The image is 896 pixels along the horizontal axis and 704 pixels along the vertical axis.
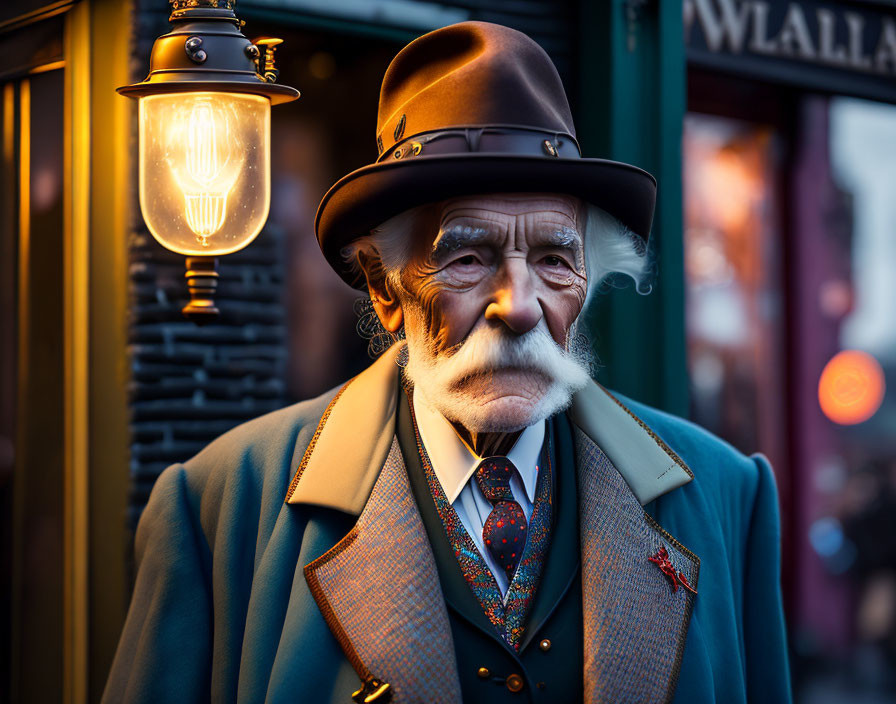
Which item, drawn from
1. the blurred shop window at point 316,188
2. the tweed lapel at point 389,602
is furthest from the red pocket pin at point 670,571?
the blurred shop window at point 316,188

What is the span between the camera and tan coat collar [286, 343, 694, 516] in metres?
2.13

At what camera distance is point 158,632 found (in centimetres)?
214

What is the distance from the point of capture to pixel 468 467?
85.6 inches

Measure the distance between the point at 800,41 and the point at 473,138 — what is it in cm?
304

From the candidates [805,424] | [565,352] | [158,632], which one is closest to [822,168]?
[805,424]

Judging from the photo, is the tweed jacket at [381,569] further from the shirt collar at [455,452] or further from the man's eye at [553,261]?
the man's eye at [553,261]

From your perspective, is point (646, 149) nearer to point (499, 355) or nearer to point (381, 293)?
point (381, 293)

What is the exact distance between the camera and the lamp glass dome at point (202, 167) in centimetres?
227

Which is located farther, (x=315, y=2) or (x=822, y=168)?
(x=822, y=168)

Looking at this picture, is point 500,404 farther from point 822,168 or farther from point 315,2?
point 822,168

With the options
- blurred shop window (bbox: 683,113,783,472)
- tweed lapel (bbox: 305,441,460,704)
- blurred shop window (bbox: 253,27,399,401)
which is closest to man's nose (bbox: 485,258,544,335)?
tweed lapel (bbox: 305,441,460,704)

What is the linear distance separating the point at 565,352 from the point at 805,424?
5.52 metres

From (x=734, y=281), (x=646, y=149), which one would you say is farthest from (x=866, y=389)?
(x=646, y=149)

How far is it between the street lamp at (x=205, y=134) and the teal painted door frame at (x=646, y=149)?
1876 millimetres
